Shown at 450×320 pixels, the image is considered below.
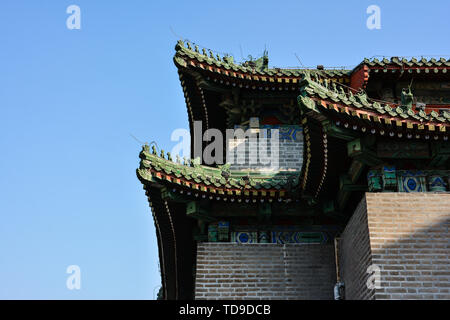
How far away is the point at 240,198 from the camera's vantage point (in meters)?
12.9

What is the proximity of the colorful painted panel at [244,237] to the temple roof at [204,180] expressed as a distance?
1.08m

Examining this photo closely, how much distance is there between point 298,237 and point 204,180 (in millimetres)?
2549

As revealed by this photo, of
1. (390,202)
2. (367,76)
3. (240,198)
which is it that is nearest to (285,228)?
(240,198)

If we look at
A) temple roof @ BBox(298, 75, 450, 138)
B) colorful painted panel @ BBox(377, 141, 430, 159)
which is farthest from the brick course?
temple roof @ BBox(298, 75, 450, 138)

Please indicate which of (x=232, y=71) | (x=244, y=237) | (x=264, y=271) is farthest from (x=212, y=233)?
(x=232, y=71)

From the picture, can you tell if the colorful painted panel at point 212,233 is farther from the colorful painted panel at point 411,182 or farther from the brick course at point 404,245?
the colorful painted panel at point 411,182

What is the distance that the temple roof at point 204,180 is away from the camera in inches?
483

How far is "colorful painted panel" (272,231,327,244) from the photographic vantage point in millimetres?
13352

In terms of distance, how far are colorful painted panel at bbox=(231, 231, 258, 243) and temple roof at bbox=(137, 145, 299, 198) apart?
1.08 metres

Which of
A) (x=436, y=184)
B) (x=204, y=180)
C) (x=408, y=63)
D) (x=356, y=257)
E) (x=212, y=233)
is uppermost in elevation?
(x=408, y=63)

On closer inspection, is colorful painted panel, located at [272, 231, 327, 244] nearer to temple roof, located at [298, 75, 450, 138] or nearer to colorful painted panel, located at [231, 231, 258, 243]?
colorful painted panel, located at [231, 231, 258, 243]

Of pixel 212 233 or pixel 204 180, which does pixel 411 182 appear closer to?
pixel 204 180

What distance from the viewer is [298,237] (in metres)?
13.4
